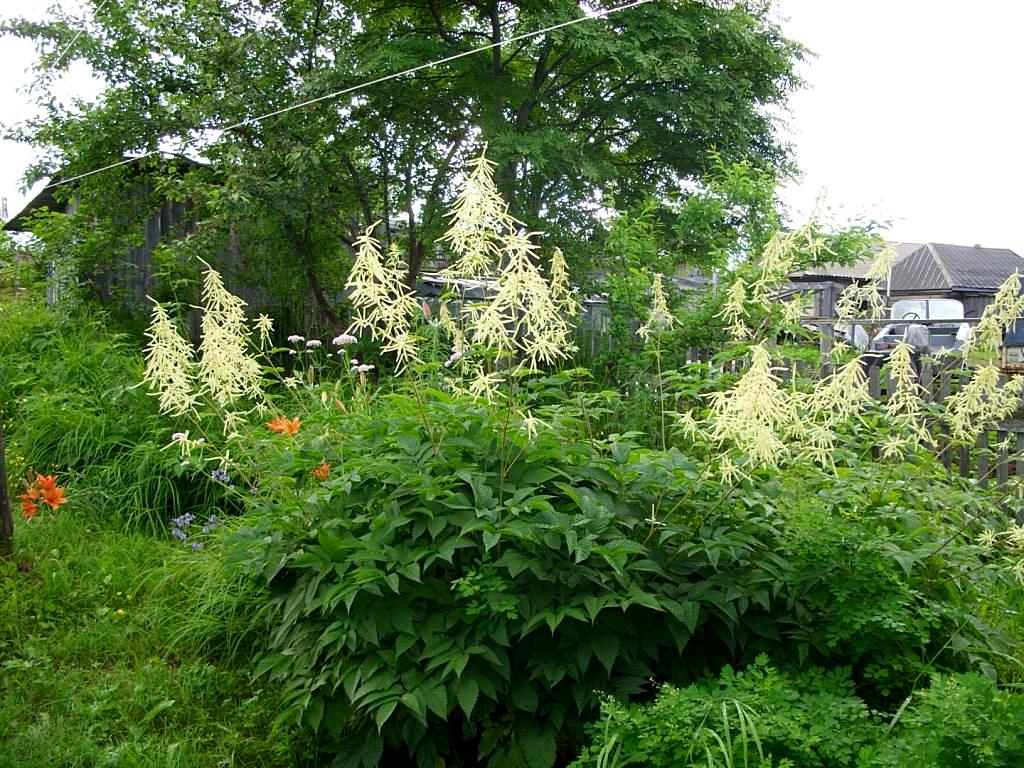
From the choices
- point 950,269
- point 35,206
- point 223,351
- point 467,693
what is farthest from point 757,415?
point 950,269

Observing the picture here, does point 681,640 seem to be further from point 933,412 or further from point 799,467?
point 933,412

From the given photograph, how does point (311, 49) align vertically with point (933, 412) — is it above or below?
above

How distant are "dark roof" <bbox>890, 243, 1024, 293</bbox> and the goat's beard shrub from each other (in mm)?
33430

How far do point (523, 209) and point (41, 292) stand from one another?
4798mm

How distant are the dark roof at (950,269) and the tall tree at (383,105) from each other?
87.9 feet

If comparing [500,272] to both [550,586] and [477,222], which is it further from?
[550,586]

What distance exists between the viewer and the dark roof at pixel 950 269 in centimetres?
3431

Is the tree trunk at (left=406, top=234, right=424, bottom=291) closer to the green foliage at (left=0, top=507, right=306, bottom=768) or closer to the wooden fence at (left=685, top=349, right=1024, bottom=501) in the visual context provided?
the wooden fence at (left=685, top=349, right=1024, bottom=501)

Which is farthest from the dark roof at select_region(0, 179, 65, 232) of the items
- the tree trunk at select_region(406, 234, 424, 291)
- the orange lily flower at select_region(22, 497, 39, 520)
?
the orange lily flower at select_region(22, 497, 39, 520)

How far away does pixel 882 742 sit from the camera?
7.38 feet

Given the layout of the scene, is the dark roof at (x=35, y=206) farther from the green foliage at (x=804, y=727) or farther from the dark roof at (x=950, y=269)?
the dark roof at (x=950, y=269)

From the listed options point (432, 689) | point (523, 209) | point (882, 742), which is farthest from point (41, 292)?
point (882, 742)

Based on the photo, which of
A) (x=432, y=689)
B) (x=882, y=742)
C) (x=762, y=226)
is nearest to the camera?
(x=882, y=742)

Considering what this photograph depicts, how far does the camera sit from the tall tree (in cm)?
862
